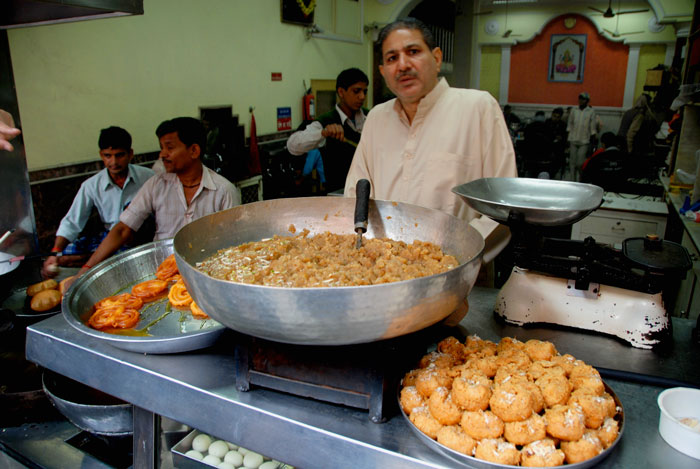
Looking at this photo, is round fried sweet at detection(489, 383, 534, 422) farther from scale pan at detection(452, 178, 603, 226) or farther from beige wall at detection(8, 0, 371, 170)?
beige wall at detection(8, 0, 371, 170)

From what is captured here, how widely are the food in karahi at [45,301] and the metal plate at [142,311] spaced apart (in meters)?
0.47

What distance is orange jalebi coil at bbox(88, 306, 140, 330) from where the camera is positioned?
1.54 meters

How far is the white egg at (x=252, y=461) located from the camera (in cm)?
150

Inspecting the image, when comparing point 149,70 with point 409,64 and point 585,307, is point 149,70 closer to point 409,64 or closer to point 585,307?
point 409,64

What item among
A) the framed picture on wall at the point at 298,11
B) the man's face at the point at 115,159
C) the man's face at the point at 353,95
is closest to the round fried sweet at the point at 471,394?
the man's face at the point at 115,159

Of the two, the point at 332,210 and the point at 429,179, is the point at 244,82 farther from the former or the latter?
Result: the point at 332,210

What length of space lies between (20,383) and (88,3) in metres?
1.47

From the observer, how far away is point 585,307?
1.46m

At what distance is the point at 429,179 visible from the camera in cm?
222

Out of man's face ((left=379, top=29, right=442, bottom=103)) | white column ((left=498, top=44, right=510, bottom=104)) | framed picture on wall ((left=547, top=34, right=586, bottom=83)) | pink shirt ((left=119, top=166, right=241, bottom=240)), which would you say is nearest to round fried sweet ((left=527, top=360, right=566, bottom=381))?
man's face ((left=379, top=29, right=442, bottom=103))

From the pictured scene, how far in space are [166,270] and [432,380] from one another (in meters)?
1.21

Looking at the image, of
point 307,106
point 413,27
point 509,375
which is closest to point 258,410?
point 509,375

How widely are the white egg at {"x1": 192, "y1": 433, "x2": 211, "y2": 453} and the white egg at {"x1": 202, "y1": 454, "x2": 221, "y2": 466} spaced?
3 centimetres

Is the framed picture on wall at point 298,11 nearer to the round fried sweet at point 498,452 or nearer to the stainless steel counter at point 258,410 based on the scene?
the stainless steel counter at point 258,410
